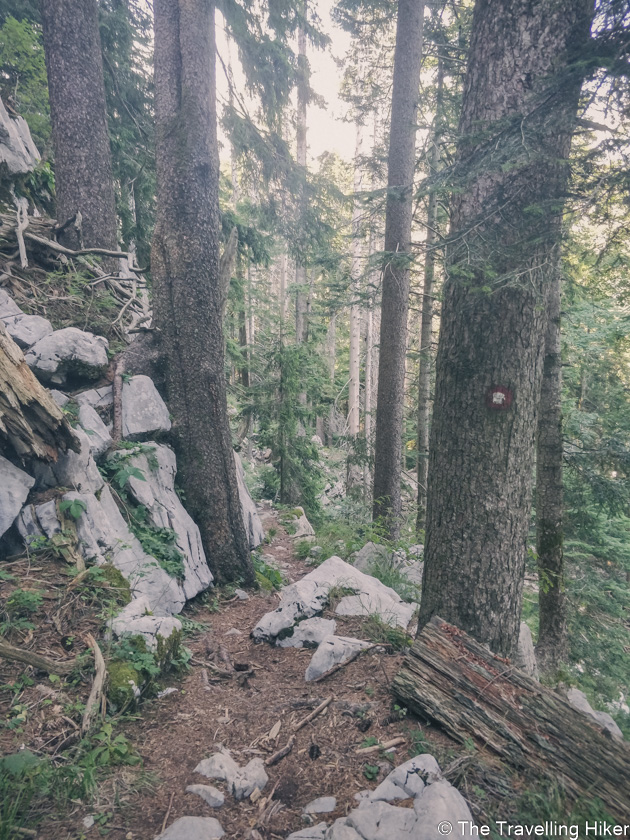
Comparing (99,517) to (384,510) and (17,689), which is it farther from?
(384,510)

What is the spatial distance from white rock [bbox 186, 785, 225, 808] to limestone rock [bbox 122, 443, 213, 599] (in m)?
2.60

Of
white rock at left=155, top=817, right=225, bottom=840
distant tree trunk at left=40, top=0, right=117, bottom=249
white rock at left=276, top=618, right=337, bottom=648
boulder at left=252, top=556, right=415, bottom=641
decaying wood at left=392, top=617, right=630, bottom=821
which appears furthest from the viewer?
distant tree trunk at left=40, top=0, right=117, bottom=249

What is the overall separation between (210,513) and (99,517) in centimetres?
180

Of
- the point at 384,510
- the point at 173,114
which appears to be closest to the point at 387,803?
the point at 384,510

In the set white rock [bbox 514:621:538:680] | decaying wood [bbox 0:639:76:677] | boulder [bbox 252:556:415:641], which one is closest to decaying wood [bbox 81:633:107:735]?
decaying wood [bbox 0:639:76:677]

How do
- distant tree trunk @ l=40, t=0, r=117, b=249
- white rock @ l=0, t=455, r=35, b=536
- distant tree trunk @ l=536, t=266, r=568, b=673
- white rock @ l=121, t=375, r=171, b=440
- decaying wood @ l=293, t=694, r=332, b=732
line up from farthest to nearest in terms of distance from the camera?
distant tree trunk @ l=536, t=266, r=568, b=673 < distant tree trunk @ l=40, t=0, r=117, b=249 < white rock @ l=121, t=375, r=171, b=440 < white rock @ l=0, t=455, r=35, b=536 < decaying wood @ l=293, t=694, r=332, b=732

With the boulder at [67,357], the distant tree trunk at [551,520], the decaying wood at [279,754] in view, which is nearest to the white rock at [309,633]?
the decaying wood at [279,754]

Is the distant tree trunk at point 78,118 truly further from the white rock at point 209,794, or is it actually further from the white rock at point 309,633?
the white rock at point 209,794

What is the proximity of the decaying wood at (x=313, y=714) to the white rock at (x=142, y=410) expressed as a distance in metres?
3.66

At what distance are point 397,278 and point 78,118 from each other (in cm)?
564

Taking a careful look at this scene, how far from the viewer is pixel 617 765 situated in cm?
244

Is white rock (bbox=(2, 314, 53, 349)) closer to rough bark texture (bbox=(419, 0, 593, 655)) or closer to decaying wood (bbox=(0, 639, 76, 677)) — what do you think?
decaying wood (bbox=(0, 639, 76, 677))

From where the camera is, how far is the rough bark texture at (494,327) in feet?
10.7

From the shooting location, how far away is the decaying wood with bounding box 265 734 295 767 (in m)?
2.77
